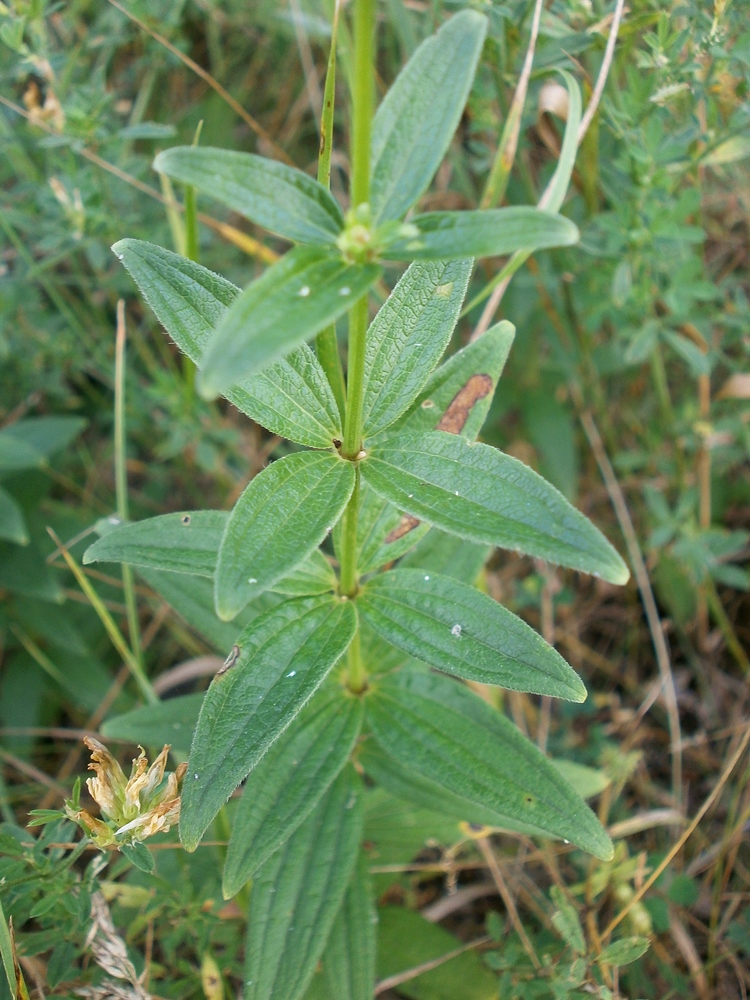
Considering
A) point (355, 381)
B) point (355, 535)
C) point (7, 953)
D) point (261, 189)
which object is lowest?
point (7, 953)

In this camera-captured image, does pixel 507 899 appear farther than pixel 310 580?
Yes

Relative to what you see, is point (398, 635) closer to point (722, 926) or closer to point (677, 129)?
point (722, 926)

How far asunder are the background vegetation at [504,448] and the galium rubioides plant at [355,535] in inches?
13.4

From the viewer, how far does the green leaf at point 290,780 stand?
5.30ft

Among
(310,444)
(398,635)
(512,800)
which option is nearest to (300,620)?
(398,635)

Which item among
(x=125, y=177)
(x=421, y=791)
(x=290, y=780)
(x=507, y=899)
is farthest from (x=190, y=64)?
(x=507, y=899)

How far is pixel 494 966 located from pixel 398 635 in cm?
101

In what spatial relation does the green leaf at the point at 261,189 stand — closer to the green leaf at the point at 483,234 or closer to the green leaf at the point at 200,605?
the green leaf at the point at 483,234

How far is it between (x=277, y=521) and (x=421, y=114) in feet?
2.26

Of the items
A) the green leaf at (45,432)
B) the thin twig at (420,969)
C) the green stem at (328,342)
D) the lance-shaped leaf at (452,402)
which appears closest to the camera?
the green stem at (328,342)

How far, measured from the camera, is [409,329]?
5.35 feet

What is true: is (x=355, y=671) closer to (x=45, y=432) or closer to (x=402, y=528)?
(x=402, y=528)

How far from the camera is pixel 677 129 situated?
2.44 meters

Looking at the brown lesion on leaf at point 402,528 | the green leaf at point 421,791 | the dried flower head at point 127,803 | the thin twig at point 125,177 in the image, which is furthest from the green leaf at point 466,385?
the thin twig at point 125,177
